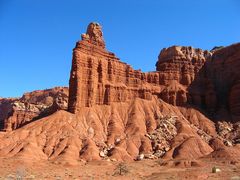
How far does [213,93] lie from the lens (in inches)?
4941

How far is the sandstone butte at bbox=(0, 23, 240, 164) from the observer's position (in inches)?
3600

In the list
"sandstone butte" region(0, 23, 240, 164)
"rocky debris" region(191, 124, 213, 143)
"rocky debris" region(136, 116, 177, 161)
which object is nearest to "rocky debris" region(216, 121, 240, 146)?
"sandstone butte" region(0, 23, 240, 164)

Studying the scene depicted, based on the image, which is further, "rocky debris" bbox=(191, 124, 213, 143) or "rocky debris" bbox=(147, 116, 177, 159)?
"rocky debris" bbox=(191, 124, 213, 143)

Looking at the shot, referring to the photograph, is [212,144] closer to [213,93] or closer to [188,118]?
[188,118]

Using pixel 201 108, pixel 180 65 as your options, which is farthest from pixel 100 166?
pixel 180 65

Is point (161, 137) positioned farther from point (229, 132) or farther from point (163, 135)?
point (229, 132)

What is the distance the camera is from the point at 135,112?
11250 cm

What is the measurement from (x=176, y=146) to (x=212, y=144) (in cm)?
1053

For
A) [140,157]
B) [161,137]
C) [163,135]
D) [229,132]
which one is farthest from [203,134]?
[140,157]

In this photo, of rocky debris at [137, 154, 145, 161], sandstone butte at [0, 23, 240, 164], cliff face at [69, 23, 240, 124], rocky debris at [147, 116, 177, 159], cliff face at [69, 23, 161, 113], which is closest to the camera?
rocky debris at [137, 154, 145, 161]

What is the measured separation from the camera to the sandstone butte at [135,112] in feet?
300

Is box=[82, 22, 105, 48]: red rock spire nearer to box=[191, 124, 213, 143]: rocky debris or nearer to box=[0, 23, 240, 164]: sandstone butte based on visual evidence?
box=[0, 23, 240, 164]: sandstone butte

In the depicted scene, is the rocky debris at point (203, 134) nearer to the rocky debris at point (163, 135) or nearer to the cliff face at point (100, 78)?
the rocky debris at point (163, 135)

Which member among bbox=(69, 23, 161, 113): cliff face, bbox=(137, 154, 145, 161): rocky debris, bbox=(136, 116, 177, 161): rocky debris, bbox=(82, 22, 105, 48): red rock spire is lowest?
bbox=(137, 154, 145, 161): rocky debris
